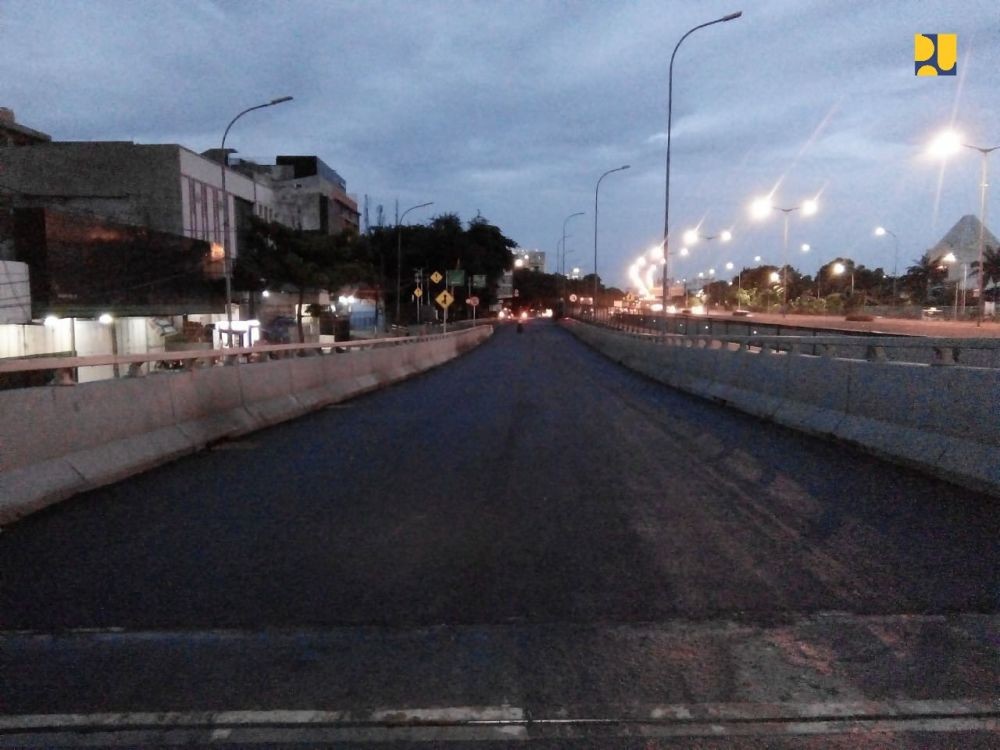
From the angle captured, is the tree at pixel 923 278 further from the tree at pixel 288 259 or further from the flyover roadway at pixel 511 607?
the flyover roadway at pixel 511 607

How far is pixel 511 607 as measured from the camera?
570 cm

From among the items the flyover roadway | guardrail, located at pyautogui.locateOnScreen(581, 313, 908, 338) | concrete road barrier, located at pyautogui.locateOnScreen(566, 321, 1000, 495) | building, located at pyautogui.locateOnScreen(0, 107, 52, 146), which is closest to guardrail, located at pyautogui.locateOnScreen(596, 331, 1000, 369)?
concrete road barrier, located at pyautogui.locateOnScreen(566, 321, 1000, 495)

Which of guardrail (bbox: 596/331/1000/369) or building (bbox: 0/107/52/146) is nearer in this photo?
guardrail (bbox: 596/331/1000/369)

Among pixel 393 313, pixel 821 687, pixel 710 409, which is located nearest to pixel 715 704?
pixel 821 687

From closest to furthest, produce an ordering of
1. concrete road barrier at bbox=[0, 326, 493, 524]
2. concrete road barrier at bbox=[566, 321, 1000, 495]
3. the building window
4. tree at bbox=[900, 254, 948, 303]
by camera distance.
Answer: concrete road barrier at bbox=[0, 326, 493, 524], concrete road barrier at bbox=[566, 321, 1000, 495], the building window, tree at bbox=[900, 254, 948, 303]

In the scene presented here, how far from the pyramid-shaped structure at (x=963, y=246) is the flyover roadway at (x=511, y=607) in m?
67.9

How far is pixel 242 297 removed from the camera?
55.0 metres

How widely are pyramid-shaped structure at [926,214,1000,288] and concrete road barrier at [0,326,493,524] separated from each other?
213 ft

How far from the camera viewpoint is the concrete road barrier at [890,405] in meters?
8.98

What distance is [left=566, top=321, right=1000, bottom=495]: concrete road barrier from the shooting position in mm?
8984

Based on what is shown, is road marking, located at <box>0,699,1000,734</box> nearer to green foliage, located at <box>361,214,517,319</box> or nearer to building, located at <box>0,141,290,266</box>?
building, located at <box>0,141,290,266</box>

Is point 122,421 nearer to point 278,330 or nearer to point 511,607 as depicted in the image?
point 511,607

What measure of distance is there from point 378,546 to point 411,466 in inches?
143

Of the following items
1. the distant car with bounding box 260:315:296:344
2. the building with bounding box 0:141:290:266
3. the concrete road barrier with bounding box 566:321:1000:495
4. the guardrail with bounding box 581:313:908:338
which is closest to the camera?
the concrete road barrier with bounding box 566:321:1000:495
